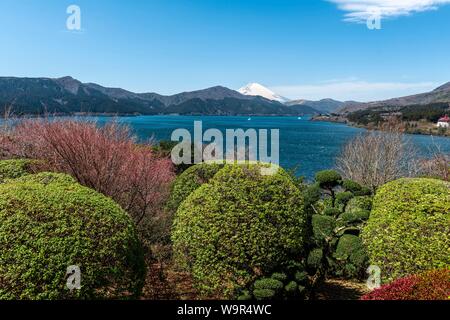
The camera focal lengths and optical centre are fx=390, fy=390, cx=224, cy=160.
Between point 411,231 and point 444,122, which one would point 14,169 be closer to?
point 411,231

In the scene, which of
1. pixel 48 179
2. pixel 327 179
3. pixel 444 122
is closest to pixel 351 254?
pixel 327 179

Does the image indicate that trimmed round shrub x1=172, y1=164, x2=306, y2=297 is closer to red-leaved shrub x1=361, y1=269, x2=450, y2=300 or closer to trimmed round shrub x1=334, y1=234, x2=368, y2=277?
trimmed round shrub x1=334, y1=234, x2=368, y2=277

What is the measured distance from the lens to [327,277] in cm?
827

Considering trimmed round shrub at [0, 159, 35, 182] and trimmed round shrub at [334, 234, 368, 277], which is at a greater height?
trimmed round shrub at [0, 159, 35, 182]

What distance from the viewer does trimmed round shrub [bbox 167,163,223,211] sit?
8227mm

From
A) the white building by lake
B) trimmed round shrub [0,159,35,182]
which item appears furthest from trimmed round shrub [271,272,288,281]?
the white building by lake

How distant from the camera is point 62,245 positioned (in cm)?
469

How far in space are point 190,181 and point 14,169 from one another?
343 cm

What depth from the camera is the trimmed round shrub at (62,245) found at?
4500 millimetres

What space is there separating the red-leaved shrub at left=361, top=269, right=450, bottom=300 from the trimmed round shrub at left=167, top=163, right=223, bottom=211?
14.7 feet

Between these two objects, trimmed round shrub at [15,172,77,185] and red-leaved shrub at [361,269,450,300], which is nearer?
red-leaved shrub at [361,269,450,300]
